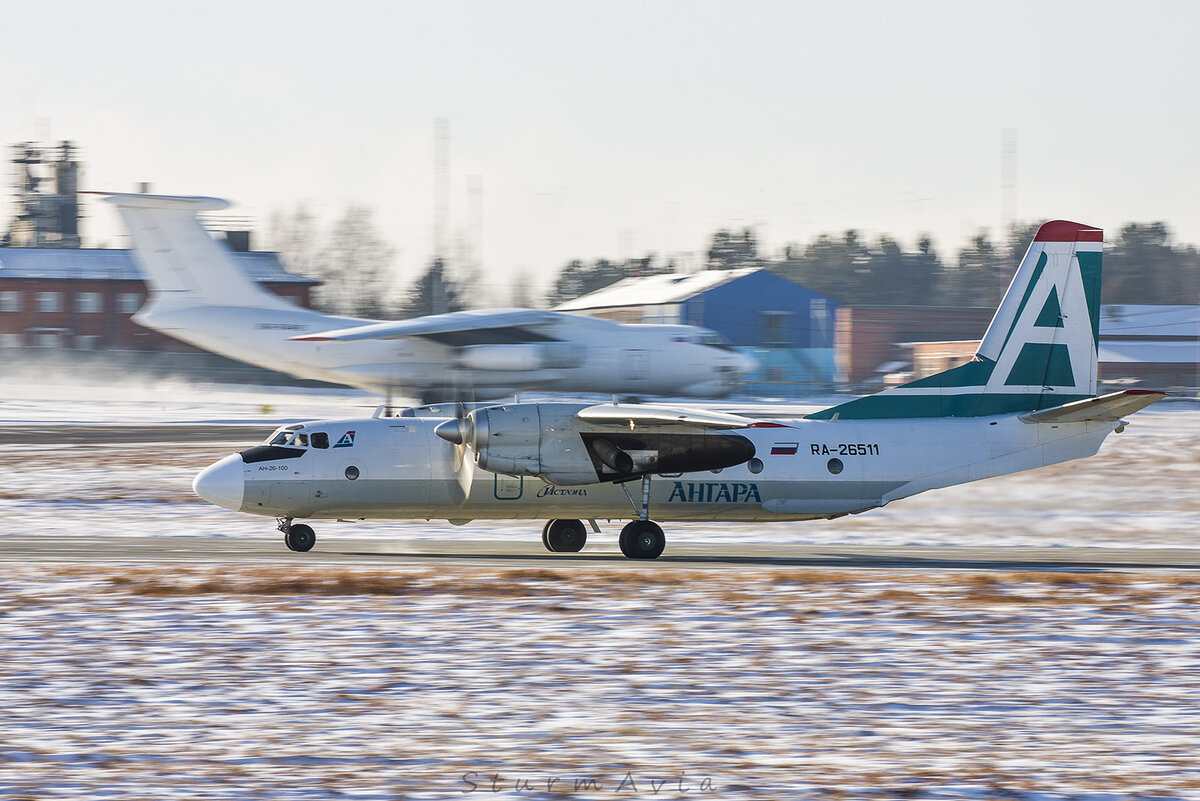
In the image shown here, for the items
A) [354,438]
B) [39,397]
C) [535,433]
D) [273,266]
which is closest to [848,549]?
[535,433]

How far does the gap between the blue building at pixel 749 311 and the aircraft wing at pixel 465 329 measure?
115 feet

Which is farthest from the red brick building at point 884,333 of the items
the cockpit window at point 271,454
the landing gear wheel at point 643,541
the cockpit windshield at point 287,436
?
Result: the cockpit window at point 271,454

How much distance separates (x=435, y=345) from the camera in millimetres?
36500

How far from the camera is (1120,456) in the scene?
38031 mm

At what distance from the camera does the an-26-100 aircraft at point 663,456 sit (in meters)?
21.4

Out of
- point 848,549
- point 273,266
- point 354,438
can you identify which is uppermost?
point 273,266

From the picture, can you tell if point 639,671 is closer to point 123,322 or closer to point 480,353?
point 480,353

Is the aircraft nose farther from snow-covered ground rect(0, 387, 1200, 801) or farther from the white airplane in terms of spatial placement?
the white airplane

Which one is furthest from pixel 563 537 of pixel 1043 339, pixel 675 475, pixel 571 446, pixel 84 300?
pixel 84 300

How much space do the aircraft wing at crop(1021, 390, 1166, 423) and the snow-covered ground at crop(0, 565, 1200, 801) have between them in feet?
15.1

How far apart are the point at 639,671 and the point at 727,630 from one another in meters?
2.25

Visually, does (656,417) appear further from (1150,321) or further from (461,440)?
(1150,321)

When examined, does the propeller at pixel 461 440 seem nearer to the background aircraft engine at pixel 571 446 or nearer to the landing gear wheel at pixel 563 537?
the background aircraft engine at pixel 571 446

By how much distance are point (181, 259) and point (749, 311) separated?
1900 inches
